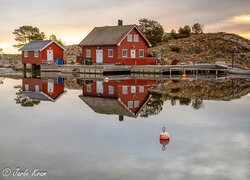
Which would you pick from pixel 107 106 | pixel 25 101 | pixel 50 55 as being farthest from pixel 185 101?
pixel 50 55

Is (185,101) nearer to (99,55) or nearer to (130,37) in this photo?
(130,37)

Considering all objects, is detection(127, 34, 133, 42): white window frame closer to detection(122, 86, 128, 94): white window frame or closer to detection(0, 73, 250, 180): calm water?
detection(122, 86, 128, 94): white window frame

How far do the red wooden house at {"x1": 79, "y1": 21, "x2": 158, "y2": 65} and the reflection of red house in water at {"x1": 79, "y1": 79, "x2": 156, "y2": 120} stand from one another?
700 inches

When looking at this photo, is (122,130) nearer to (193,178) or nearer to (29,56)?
(193,178)

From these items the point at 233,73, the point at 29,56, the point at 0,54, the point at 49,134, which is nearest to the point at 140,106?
the point at 49,134

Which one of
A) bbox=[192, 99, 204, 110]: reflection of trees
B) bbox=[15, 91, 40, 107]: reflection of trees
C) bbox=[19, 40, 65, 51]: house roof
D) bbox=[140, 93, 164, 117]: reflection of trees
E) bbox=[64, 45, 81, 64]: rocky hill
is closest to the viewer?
bbox=[140, 93, 164, 117]: reflection of trees

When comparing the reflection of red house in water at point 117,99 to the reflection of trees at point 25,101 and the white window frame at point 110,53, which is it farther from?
the white window frame at point 110,53

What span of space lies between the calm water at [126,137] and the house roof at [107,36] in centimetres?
2405

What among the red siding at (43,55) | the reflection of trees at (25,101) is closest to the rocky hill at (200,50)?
the red siding at (43,55)

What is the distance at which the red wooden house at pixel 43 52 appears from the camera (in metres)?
50.9

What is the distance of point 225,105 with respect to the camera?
20.8 meters

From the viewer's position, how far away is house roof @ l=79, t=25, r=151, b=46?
46.6m

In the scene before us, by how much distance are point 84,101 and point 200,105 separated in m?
6.52

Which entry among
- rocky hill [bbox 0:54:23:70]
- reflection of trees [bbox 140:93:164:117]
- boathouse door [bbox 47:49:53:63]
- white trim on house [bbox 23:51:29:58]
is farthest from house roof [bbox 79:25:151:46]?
rocky hill [bbox 0:54:23:70]
